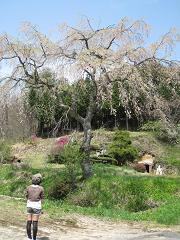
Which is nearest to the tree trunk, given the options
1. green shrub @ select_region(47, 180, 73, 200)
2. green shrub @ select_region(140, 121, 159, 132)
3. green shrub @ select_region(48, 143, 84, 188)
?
green shrub @ select_region(48, 143, 84, 188)

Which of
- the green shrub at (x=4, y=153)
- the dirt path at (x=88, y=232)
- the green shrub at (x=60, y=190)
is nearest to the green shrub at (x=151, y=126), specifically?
the green shrub at (x=4, y=153)

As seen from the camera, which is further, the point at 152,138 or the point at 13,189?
the point at 152,138

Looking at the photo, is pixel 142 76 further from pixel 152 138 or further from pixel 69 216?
pixel 152 138

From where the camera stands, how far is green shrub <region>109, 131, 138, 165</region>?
3017 centimetres

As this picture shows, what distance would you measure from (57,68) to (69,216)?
858cm

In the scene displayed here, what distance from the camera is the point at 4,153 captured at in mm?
33938

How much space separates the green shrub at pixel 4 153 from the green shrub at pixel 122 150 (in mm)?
7545

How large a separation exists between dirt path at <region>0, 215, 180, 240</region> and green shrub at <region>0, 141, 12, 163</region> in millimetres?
19356

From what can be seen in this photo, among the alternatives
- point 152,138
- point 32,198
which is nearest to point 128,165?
point 152,138

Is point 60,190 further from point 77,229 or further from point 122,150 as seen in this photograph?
point 122,150

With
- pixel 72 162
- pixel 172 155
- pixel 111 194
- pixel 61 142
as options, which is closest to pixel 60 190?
pixel 72 162

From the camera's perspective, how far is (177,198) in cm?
1969

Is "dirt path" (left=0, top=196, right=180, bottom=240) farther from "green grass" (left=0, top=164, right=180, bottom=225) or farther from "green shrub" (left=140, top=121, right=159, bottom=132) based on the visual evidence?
"green shrub" (left=140, top=121, right=159, bottom=132)

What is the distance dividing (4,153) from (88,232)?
70.5 feet
